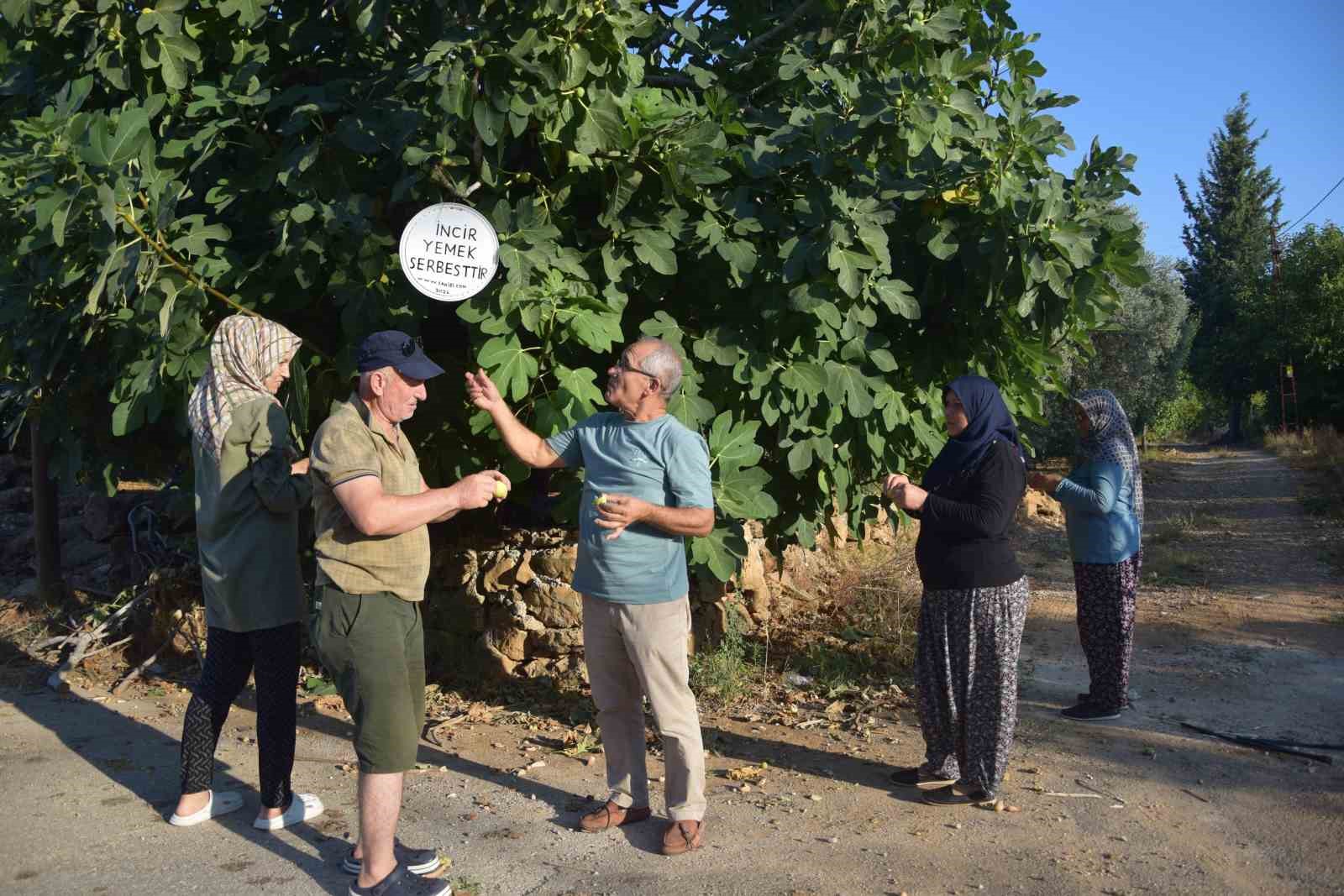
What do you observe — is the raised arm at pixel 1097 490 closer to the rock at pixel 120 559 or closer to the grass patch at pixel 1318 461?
the rock at pixel 120 559

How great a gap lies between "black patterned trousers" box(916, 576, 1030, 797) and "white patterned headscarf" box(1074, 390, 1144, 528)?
160 centimetres

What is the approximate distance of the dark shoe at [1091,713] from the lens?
5848mm

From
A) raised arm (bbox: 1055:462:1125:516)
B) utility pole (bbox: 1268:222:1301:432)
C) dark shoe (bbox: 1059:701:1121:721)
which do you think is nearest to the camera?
raised arm (bbox: 1055:462:1125:516)

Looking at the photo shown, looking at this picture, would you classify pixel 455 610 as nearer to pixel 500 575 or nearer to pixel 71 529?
pixel 500 575

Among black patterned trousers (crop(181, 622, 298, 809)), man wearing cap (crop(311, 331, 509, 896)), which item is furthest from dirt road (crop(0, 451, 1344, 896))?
man wearing cap (crop(311, 331, 509, 896))

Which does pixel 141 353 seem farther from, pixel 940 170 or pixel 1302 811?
pixel 1302 811

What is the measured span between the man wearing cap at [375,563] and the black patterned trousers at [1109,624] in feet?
12.1

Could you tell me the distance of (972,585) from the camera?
14.4 ft

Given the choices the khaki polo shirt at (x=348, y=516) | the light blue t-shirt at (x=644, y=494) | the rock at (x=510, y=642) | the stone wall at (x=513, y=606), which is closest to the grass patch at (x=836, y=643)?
the stone wall at (x=513, y=606)

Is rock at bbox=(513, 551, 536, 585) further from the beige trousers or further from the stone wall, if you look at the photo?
the beige trousers

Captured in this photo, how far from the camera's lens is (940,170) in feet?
15.8

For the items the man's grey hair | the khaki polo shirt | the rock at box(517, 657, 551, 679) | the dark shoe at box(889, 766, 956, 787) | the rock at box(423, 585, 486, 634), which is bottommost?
the dark shoe at box(889, 766, 956, 787)

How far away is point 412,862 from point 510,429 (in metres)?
1.49

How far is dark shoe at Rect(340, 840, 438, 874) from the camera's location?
3.70 metres
